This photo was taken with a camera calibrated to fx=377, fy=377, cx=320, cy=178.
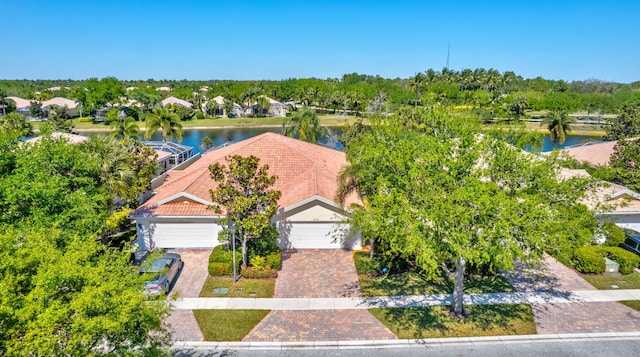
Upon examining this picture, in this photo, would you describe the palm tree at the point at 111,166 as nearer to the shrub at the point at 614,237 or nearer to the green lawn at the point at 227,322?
the green lawn at the point at 227,322

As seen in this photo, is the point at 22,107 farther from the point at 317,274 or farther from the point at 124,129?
the point at 317,274

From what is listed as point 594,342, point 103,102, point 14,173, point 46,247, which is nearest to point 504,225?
point 594,342

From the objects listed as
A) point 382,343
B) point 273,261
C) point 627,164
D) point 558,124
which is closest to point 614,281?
point 382,343

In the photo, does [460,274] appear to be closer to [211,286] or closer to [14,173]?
[211,286]

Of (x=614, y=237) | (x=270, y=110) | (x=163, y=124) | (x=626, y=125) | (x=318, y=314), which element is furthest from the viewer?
(x=270, y=110)

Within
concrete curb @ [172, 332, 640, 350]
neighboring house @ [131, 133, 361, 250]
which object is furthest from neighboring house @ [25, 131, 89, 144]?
concrete curb @ [172, 332, 640, 350]
